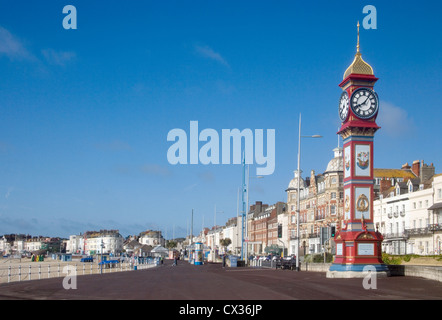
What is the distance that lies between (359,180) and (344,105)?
4.87m

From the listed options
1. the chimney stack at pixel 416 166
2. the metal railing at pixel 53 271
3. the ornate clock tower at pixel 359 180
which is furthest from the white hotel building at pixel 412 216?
the metal railing at pixel 53 271

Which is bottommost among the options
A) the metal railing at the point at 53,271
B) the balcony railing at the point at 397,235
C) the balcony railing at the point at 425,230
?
the metal railing at the point at 53,271

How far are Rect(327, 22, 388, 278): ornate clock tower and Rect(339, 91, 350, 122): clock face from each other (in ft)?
0.20

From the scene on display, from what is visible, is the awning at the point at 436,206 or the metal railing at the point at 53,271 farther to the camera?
the awning at the point at 436,206

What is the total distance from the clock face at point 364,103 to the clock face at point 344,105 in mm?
464

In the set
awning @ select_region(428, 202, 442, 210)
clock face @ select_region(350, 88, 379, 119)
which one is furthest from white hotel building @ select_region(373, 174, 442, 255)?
clock face @ select_region(350, 88, 379, 119)

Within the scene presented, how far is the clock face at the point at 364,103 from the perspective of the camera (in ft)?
107

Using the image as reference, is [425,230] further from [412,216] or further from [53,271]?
[53,271]

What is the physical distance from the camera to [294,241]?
102875 millimetres

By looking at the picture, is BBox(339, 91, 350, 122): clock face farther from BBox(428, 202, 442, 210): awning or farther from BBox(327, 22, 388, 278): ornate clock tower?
BBox(428, 202, 442, 210): awning

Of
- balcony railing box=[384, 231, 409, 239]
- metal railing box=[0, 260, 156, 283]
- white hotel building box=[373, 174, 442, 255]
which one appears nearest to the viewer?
metal railing box=[0, 260, 156, 283]

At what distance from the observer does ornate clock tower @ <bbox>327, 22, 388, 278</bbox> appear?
31500mm

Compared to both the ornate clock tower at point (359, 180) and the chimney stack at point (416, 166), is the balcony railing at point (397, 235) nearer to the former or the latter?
the chimney stack at point (416, 166)
